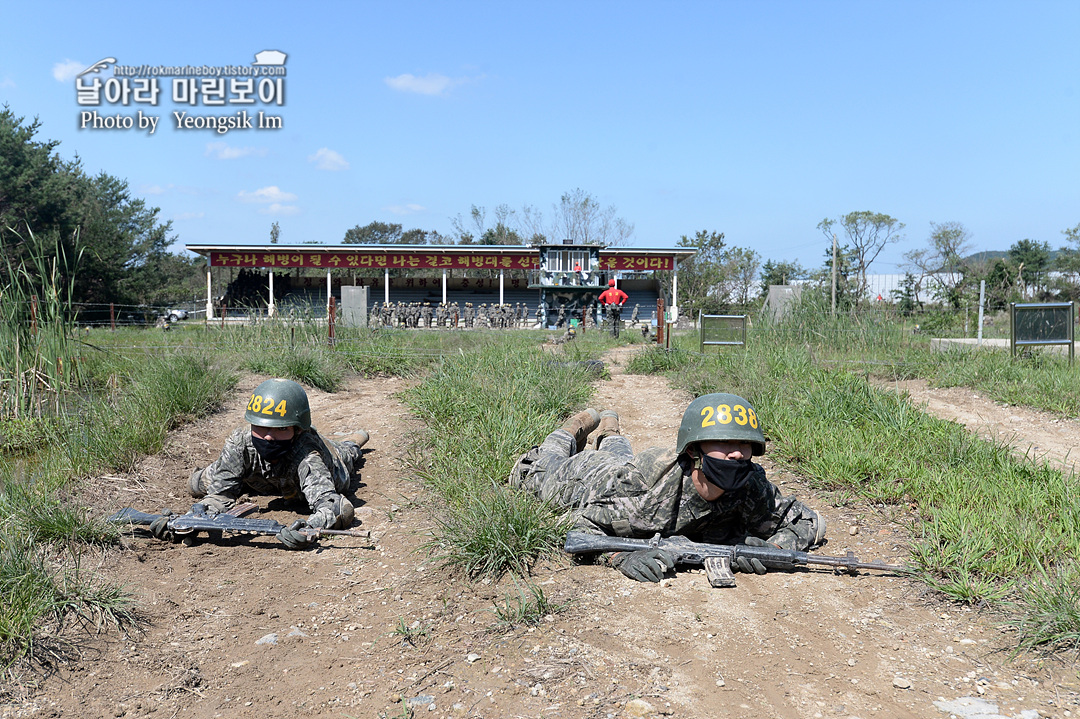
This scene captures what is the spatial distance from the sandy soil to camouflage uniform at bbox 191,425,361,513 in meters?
0.42

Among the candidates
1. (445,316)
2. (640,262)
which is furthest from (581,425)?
(640,262)

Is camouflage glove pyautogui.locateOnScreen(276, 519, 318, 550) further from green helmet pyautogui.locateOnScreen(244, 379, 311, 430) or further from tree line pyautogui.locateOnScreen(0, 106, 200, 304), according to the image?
tree line pyautogui.locateOnScreen(0, 106, 200, 304)

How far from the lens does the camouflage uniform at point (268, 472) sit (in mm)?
4258

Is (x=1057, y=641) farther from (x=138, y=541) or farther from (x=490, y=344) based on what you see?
(x=490, y=344)

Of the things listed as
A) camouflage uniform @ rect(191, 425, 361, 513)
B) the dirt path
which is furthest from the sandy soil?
the dirt path

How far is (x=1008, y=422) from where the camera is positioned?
6617 mm

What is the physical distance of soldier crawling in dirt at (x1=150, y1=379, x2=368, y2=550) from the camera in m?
4.07

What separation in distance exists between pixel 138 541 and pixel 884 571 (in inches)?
152

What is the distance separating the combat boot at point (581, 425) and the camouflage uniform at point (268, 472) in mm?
1620

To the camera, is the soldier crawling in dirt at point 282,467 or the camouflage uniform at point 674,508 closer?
the camouflage uniform at point 674,508

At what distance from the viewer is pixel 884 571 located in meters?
3.46

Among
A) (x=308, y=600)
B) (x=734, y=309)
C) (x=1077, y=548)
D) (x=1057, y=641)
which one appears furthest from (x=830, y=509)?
(x=734, y=309)

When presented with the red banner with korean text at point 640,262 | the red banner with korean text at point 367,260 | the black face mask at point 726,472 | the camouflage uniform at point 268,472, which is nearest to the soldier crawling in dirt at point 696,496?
the black face mask at point 726,472

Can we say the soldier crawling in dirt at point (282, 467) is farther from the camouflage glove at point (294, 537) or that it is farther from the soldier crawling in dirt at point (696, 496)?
the soldier crawling in dirt at point (696, 496)
